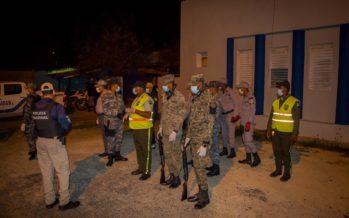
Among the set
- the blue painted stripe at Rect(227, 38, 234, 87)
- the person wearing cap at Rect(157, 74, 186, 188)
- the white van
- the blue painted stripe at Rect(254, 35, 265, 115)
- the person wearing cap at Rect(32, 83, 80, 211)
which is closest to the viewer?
the person wearing cap at Rect(32, 83, 80, 211)

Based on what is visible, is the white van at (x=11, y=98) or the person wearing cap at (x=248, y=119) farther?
the white van at (x=11, y=98)

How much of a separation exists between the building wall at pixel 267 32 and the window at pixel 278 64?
16cm

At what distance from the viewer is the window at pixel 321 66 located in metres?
9.59

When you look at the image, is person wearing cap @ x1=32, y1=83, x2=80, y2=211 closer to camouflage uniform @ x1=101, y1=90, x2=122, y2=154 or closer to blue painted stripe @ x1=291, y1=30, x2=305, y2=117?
camouflage uniform @ x1=101, y1=90, x2=122, y2=154

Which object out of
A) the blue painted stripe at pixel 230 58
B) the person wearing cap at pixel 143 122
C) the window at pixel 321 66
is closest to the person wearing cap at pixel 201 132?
the person wearing cap at pixel 143 122

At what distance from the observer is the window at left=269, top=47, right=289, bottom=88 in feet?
35.1

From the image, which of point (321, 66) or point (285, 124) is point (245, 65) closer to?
point (321, 66)

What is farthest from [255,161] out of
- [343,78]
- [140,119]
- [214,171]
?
[343,78]

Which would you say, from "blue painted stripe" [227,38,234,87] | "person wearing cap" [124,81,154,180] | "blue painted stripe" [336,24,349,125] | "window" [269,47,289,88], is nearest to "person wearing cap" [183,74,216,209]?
"person wearing cap" [124,81,154,180]

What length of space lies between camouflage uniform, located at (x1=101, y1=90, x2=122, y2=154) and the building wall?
20.0 feet

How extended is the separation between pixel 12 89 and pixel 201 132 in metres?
13.2

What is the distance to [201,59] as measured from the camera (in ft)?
45.0

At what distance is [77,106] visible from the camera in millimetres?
18766

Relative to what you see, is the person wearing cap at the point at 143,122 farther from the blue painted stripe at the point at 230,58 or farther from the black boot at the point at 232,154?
the blue painted stripe at the point at 230,58
